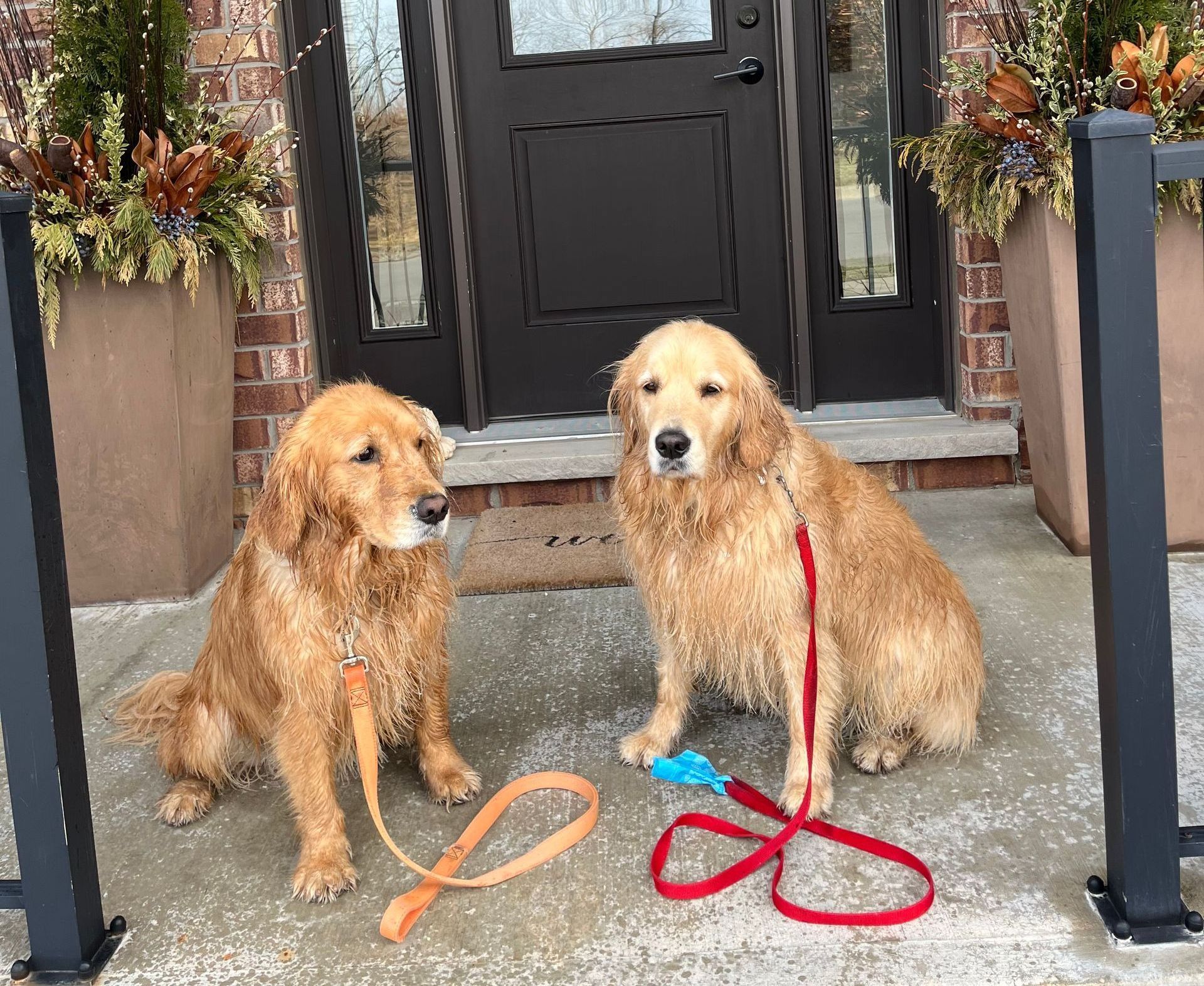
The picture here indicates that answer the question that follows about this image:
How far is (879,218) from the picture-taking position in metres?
5.19

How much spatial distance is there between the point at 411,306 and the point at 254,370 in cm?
81

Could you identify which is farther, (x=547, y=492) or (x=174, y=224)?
(x=547, y=492)

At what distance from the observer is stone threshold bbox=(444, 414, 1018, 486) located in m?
4.79

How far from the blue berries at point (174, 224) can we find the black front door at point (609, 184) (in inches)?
57.3

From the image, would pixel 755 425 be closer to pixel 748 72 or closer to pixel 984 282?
pixel 984 282

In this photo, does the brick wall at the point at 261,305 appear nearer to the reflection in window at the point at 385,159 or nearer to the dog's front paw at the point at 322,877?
the reflection in window at the point at 385,159

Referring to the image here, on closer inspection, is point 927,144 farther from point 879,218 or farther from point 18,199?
point 18,199

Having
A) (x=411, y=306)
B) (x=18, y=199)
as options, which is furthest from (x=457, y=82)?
(x=18, y=199)

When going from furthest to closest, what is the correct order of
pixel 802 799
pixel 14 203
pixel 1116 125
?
pixel 802 799 → pixel 14 203 → pixel 1116 125

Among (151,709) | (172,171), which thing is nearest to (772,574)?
(151,709)

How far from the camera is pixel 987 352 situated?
4797 millimetres

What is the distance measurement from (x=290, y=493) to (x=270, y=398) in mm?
2551

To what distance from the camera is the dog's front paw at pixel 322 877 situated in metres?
2.40

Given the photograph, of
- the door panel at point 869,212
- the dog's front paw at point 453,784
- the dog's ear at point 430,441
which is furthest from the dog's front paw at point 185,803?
the door panel at point 869,212
